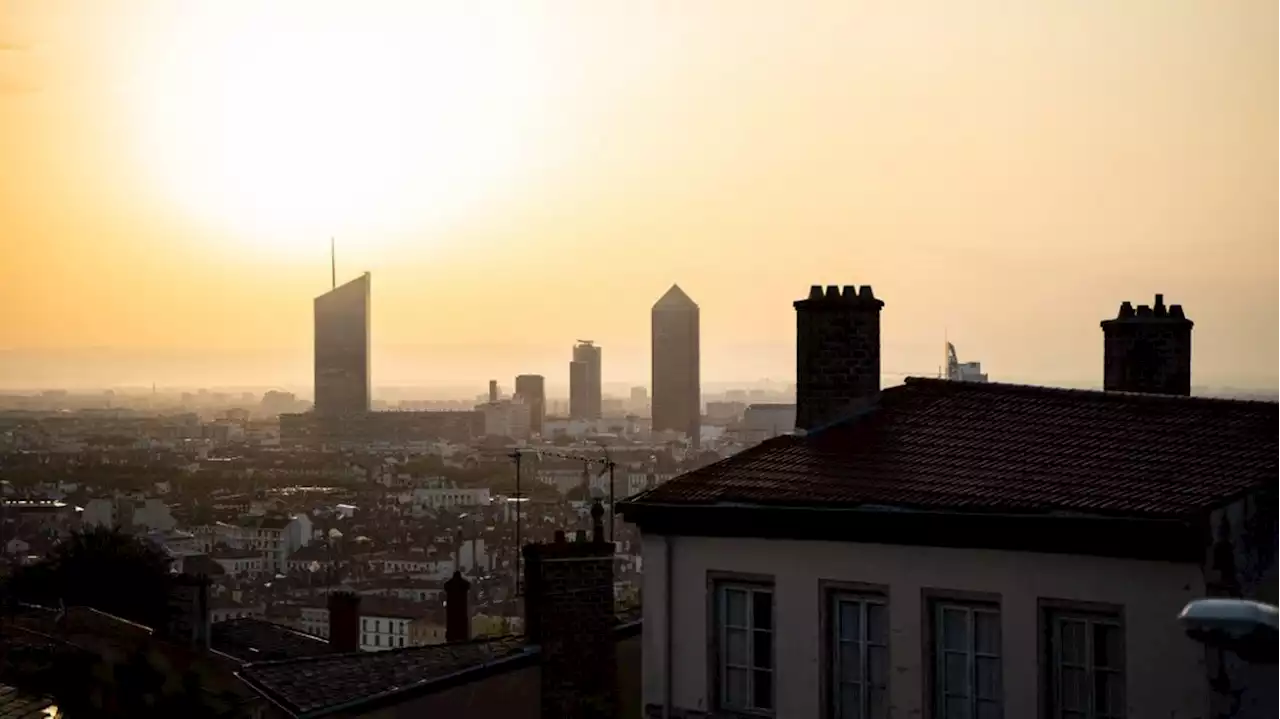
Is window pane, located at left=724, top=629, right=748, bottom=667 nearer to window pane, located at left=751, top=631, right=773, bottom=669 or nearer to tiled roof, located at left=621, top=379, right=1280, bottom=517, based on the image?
window pane, located at left=751, top=631, right=773, bottom=669

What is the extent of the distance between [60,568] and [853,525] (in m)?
53.8

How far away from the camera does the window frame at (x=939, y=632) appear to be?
13.3 m

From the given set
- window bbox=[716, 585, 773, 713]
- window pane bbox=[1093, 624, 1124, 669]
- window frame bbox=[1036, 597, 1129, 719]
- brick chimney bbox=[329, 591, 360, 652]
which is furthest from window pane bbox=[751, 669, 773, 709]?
brick chimney bbox=[329, 591, 360, 652]

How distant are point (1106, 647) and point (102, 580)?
53.6m

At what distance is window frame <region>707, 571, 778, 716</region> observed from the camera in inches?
572

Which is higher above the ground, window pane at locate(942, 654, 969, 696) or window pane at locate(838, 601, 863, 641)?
window pane at locate(838, 601, 863, 641)

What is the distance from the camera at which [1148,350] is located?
18.8 m

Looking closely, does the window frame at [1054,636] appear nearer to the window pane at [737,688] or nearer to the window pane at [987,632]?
the window pane at [987,632]

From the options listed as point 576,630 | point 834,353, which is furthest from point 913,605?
point 576,630

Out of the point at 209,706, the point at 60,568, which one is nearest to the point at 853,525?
the point at 209,706

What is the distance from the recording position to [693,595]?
49.1 feet

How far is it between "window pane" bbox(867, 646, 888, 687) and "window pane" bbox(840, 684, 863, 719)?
15 centimetres

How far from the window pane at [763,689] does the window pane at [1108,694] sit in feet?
8.74

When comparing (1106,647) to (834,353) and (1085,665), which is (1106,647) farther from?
(834,353)
